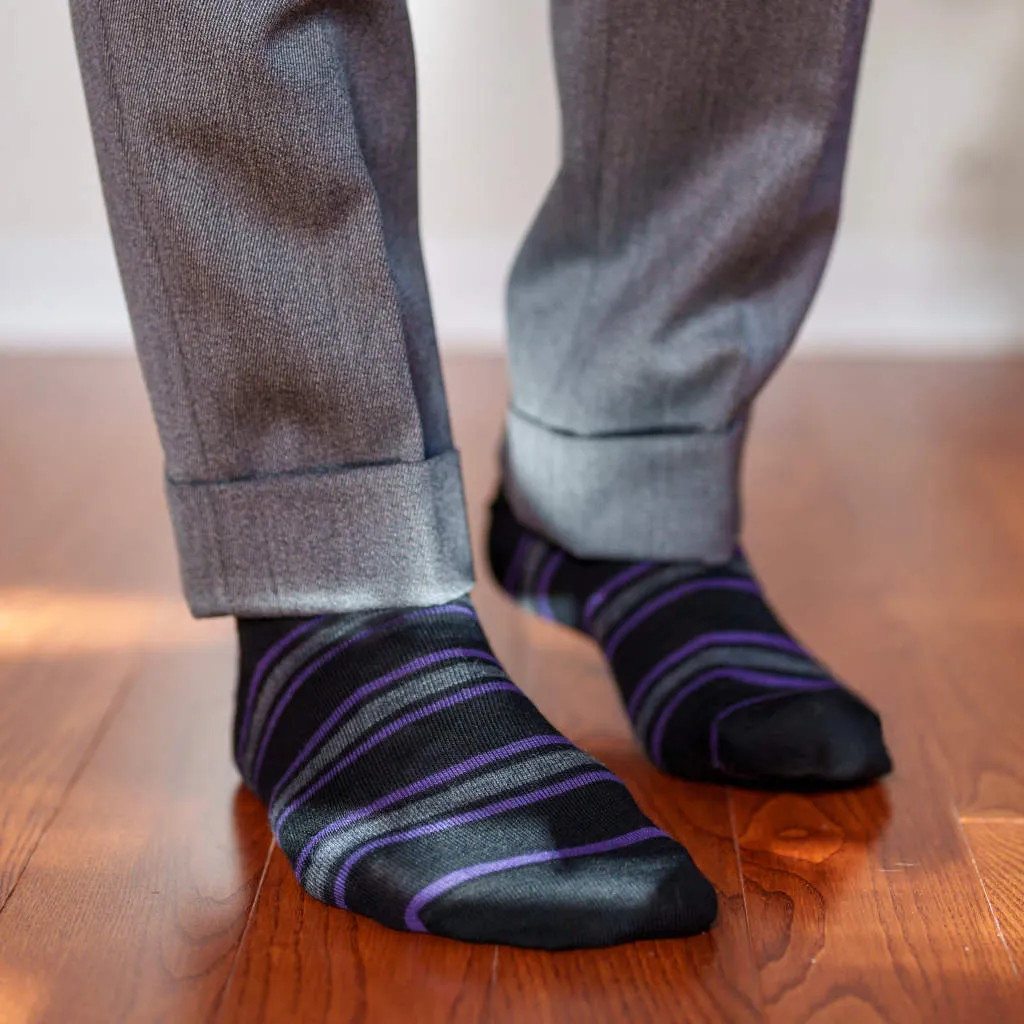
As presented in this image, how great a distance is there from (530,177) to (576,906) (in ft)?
4.12

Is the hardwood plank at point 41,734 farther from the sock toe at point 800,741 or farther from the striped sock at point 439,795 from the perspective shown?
the sock toe at point 800,741

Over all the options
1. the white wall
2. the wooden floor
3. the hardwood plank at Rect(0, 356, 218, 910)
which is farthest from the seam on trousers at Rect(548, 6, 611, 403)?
the white wall

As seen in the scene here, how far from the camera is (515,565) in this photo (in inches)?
32.8

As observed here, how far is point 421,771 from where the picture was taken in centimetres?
57

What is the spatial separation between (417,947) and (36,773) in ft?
0.86

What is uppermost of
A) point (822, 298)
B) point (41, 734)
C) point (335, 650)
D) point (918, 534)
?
point (335, 650)

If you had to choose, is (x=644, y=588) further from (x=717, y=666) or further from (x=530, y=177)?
(x=530, y=177)

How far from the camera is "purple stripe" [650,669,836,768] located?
2.20 feet

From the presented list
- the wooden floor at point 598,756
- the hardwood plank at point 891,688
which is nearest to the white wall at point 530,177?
the hardwood plank at point 891,688

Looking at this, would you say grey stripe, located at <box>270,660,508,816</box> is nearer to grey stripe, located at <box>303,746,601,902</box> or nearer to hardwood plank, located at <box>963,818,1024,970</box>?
grey stripe, located at <box>303,746,601,902</box>

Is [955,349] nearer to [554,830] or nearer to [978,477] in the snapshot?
[978,477]

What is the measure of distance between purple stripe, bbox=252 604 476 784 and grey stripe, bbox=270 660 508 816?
0.09ft

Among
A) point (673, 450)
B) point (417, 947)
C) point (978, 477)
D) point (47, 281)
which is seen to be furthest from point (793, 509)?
point (47, 281)

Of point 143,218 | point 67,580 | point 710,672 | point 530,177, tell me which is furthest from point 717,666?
point 530,177
